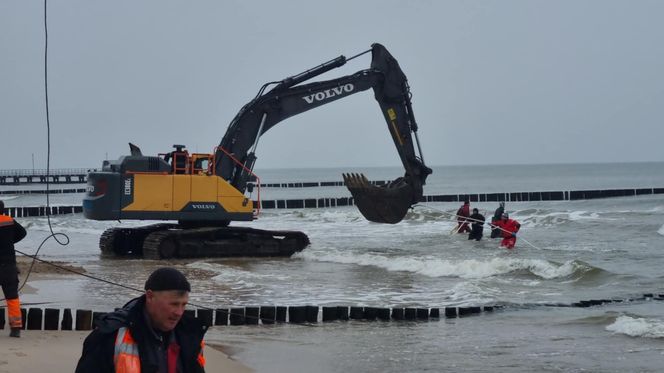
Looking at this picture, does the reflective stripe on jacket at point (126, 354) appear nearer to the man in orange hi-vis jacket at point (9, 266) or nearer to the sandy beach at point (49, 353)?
the sandy beach at point (49, 353)

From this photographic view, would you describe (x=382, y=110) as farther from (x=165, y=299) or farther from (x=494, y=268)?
(x=165, y=299)

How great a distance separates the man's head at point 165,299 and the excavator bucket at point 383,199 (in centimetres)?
1932

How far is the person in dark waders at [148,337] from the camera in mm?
3869

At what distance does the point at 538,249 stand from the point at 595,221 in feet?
46.2

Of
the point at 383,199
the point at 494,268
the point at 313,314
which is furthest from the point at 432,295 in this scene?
the point at 383,199

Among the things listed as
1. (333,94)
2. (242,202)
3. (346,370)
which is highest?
(333,94)

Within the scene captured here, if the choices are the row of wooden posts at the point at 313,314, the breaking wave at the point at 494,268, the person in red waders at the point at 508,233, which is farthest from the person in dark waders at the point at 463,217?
the row of wooden posts at the point at 313,314

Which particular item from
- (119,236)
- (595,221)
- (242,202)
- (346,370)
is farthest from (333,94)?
(595,221)

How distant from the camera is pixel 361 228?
37.9m

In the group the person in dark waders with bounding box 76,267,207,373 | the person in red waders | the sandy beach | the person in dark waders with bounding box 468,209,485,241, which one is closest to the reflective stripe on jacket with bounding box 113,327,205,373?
the person in dark waders with bounding box 76,267,207,373

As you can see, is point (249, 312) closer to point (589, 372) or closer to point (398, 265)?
point (589, 372)

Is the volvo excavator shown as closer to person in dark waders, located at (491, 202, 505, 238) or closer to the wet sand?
person in dark waders, located at (491, 202, 505, 238)

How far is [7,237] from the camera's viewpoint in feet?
33.7

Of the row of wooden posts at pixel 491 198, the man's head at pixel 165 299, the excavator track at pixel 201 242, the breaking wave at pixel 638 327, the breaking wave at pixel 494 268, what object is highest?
the row of wooden posts at pixel 491 198
